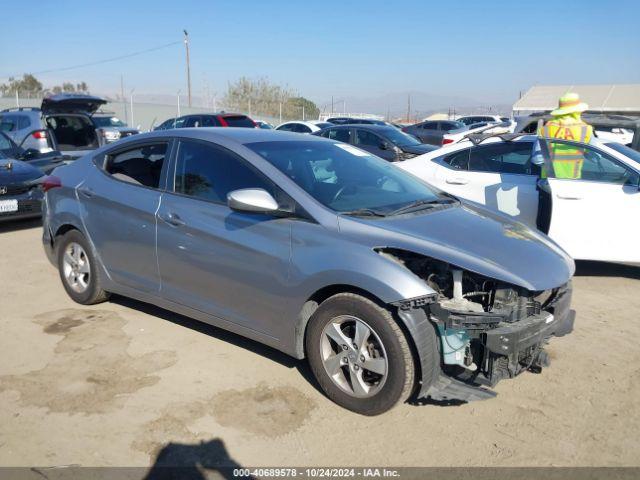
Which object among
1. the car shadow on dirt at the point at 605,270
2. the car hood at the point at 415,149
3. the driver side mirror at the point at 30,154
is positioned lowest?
the car shadow on dirt at the point at 605,270

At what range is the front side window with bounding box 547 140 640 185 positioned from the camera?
19.5 feet

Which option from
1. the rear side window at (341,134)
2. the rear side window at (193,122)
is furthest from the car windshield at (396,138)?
the rear side window at (193,122)

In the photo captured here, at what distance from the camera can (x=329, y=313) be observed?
11.2 feet

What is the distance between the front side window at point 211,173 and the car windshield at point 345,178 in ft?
0.55

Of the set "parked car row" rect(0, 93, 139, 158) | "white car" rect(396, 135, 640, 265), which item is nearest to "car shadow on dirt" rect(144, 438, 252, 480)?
"white car" rect(396, 135, 640, 265)

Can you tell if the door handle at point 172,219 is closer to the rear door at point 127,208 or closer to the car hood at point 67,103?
the rear door at point 127,208

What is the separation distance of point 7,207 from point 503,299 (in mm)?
7517

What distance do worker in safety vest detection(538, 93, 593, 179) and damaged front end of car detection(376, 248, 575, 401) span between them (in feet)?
9.86

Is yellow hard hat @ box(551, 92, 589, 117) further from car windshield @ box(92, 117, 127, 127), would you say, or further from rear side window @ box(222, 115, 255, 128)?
car windshield @ box(92, 117, 127, 127)

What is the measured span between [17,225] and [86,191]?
5.13m

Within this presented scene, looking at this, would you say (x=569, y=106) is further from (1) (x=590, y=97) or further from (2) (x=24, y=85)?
(2) (x=24, y=85)

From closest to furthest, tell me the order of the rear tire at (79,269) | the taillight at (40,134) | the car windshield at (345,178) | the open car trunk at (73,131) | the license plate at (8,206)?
the car windshield at (345,178) < the rear tire at (79,269) < the license plate at (8,206) < the taillight at (40,134) < the open car trunk at (73,131)

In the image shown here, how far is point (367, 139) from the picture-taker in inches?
529

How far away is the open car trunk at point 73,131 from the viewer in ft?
41.5
